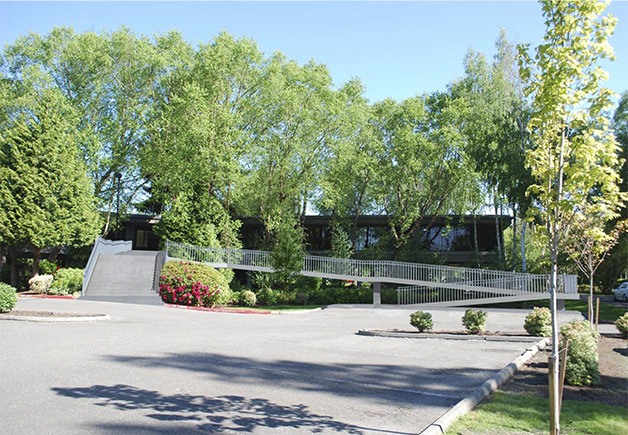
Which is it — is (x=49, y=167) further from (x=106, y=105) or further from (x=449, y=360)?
(x=449, y=360)

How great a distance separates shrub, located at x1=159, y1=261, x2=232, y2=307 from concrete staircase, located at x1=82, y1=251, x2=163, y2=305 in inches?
27.5

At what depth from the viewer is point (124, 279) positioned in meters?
25.4

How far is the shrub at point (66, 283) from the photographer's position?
24141 millimetres

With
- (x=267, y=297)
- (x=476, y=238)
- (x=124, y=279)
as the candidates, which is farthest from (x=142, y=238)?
(x=476, y=238)

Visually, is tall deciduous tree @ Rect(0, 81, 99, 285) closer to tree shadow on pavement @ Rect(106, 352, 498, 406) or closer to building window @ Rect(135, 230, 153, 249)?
building window @ Rect(135, 230, 153, 249)

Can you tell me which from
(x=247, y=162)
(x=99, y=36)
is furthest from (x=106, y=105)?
(x=247, y=162)

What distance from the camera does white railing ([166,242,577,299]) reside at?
2802 cm

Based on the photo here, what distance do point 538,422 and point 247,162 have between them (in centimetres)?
2877

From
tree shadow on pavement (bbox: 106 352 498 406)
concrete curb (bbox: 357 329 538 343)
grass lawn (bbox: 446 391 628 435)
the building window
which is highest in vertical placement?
the building window

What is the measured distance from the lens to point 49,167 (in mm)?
28484

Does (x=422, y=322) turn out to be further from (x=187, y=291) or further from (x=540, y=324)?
(x=187, y=291)

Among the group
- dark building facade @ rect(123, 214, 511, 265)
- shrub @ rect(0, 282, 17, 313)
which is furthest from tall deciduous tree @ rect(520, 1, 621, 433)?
dark building facade @ rect(123, 214, 511, 265)

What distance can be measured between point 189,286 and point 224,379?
16.4 meters

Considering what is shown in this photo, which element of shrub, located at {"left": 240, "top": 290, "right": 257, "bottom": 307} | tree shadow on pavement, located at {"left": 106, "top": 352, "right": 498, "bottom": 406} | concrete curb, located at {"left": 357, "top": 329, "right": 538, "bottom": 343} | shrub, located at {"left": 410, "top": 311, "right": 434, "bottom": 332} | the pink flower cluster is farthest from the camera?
shrub, located at {"left": 240, "top": 290, "right": 257, "bottom": 307}
